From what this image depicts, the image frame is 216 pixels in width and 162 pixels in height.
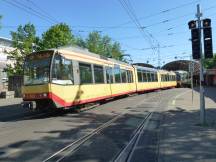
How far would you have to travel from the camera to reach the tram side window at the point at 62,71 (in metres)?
17.0

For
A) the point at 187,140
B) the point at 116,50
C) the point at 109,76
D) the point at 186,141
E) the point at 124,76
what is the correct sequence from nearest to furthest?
the point at 186,141, the point at 187,140, the point at 109,76, the point at 124,76, the point at 116,50

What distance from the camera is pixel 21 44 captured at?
4581 centimetres

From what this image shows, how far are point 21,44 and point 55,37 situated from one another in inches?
165

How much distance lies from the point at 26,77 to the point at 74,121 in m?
3.77

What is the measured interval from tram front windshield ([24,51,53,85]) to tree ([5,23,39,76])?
92.1 ft

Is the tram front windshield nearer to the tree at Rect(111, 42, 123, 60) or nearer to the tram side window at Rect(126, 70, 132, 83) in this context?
the tram side window at Rect(126, 70, 132, 83)

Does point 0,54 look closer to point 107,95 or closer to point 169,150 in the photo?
point 107,95

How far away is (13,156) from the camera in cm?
885

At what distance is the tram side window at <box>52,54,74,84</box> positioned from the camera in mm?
17038

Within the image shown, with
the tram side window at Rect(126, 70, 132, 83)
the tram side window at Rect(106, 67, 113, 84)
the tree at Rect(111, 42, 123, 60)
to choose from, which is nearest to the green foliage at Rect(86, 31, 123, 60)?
the tree at Rect(111, 42, 123, 60)

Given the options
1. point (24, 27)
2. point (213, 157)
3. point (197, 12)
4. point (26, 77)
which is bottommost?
point (213, 157)

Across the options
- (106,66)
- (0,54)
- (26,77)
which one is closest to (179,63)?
(0,54)

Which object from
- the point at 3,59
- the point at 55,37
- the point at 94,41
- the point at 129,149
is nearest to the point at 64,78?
the point at 129,149

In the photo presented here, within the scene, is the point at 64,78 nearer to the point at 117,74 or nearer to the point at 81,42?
the point at 117,74
